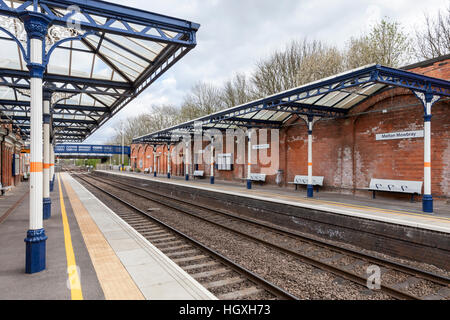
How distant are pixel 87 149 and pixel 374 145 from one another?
208ft

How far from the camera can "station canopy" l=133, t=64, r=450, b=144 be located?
28.0 ft

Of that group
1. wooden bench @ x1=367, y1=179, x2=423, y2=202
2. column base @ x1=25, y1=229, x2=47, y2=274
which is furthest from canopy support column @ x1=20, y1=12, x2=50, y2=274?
wooden bench @ x1=367, y1=179, x2=423, y2=202

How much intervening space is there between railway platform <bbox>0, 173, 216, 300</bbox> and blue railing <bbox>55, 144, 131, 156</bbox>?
184 feet

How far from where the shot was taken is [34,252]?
4.60 metres

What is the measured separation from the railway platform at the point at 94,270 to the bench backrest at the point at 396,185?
34.3ft

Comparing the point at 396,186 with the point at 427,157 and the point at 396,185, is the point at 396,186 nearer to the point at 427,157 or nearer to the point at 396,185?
the point at 396,185

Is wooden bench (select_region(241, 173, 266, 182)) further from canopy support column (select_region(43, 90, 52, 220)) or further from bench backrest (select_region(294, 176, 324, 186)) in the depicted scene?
canopy support column (select_region(43, 90, 52, 220))

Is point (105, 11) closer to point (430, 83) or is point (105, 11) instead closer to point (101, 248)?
point (101, 248)

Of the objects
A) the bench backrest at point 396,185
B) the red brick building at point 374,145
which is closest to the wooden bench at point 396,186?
the bench backrest at point 396,185

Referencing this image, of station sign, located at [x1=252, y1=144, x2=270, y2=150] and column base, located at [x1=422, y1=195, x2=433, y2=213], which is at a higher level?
station sign, located at [x1=252, y1=144, x2=270, y2=150]

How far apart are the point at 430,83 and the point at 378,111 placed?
3.18 metres
